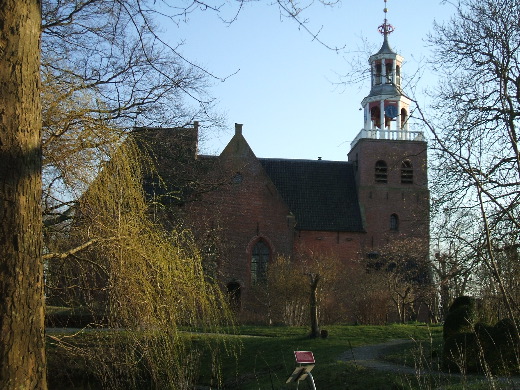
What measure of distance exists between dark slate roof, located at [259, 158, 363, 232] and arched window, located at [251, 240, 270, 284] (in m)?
2.50

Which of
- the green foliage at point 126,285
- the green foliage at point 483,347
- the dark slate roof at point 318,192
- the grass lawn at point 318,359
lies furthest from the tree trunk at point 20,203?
the dark slate roof at point 318,192

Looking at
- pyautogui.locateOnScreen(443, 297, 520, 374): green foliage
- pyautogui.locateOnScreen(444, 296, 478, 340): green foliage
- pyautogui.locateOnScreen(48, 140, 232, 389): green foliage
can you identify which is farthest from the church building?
pyautogui.locateOnScreen(48, 140, 232, 389): green foliage

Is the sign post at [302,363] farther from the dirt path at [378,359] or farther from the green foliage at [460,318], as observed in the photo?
the green foliage at [460,318]

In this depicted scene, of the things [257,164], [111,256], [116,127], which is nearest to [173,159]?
[116,127]

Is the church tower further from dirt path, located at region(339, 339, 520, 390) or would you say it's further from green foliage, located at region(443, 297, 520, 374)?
green foliage, located at region(443, 297, 520, 374)

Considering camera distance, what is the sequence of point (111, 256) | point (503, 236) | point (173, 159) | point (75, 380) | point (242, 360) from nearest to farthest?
point (111, 256) < point (75, 380) < point (503, 236) < point (173, 159) < point (242, 360)

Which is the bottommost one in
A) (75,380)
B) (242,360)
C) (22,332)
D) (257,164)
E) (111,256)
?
(242,360)

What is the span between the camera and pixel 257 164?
36438 millimetres

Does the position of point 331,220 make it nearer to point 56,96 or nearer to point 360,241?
point 360,241

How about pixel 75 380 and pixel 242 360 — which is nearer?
pixel 75 380

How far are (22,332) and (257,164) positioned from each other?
108ft

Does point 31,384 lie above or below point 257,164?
below

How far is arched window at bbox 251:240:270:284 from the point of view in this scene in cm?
3503

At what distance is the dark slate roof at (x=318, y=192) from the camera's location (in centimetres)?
3744
